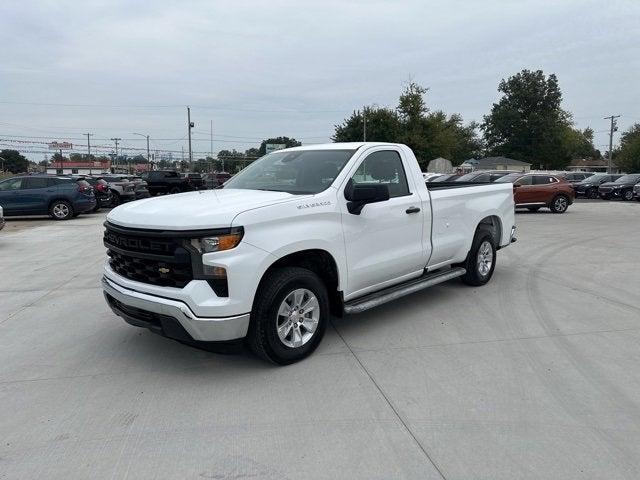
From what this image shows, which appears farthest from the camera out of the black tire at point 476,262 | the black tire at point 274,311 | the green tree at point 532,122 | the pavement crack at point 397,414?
the green tree at point 532,122

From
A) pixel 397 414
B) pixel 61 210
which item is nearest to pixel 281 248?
pixel 397 414

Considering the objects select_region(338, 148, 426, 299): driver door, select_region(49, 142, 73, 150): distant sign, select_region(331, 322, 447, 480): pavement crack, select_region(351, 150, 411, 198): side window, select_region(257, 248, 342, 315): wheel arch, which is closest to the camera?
select_region(331, 322, 447, 480): pavement crack

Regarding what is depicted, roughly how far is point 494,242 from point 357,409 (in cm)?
455

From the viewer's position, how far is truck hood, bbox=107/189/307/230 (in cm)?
379

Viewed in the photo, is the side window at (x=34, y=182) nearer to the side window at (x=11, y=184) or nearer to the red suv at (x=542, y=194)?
the side window at (x=11, y=184)

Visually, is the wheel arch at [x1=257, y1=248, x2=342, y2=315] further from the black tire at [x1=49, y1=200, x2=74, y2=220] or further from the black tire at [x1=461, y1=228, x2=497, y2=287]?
the black tire at [x1=49, y1=200, x2=74, y2=220]

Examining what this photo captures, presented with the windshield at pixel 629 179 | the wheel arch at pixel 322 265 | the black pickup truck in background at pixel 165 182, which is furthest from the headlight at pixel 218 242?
the windshield at pixel 629 179

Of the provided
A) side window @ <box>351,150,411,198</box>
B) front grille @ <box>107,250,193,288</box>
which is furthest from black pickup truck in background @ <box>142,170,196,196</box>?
front grille @ <box>107,250,193,288</box>

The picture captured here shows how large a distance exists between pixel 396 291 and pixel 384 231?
2.23 feet

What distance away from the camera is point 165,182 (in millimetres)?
29188

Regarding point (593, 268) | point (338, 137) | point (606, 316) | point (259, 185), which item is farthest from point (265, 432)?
point (338, 137)

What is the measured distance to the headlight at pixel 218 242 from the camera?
3770 mm

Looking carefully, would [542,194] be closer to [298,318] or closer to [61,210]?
[61,210]

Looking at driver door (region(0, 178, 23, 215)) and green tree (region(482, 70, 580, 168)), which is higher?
green tree (region(482, 70, 580, 168))
